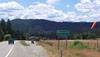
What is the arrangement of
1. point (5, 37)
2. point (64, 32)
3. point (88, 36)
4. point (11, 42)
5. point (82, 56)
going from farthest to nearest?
point (5, 37)
point (88, 36)
point (11, 42)
point (82, 56)
point (64, 32)

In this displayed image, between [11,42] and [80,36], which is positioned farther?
[80,36]

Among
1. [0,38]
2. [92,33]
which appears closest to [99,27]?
[92,33]

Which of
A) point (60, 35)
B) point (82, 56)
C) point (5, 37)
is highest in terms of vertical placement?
point (60, 35)

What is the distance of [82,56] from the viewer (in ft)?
97.5

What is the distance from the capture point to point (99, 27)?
159375mm

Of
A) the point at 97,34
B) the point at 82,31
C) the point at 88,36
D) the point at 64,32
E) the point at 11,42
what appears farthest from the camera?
the point at 82,31

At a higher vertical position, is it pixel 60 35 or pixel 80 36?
pixel 60 35

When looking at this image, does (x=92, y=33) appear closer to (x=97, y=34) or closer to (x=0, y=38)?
(x=97, y=34)

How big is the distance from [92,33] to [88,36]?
351 centimetres

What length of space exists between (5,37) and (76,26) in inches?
1827

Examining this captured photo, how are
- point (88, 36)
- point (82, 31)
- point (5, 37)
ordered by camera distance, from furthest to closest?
point (5, 37), point (82, 31), point (88, 36)

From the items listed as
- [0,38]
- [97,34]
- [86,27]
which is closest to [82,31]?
[86,27]

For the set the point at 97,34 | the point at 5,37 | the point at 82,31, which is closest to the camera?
the point at 97,34

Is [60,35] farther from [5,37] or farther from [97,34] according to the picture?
[5,37]
